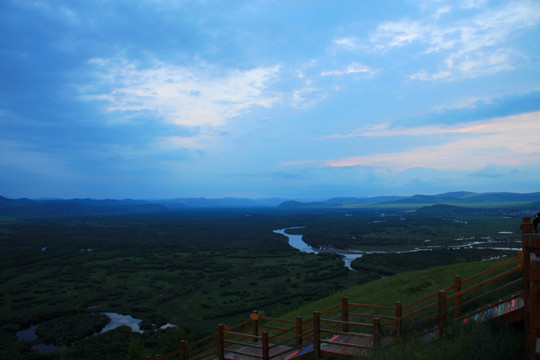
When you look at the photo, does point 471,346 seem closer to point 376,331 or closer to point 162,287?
point 376,331

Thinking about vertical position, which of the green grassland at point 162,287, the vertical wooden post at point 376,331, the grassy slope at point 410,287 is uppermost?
the vertical wooden post at point 376,331

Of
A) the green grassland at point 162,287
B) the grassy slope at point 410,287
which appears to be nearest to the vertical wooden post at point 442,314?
the grassy slope at point 410,287

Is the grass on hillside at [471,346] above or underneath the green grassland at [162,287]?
above

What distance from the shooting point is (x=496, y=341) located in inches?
261

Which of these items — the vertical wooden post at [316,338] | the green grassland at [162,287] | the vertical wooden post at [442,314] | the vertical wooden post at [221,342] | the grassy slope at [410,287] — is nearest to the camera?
the vertical wooden post at [442,314]

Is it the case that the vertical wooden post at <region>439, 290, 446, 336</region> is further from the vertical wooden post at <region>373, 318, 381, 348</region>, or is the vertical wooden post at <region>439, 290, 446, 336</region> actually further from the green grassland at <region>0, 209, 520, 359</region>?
the green grassland at <region>0, 209, 520, 359</region>

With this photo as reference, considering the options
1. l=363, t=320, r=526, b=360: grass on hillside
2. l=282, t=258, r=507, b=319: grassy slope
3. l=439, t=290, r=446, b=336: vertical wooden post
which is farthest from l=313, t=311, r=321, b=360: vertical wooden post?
l=282, t=258, r=507, b=319: grassy slope

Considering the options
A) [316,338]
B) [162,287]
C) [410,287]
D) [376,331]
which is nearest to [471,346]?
[376,331]

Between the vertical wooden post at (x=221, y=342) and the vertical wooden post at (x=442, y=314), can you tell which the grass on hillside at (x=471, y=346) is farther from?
the vertical wooden post at (x=221, y=342)

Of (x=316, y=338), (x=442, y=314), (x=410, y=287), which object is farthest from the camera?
(x=410, y=287)

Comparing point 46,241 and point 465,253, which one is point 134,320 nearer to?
point 465,253

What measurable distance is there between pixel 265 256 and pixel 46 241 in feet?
210

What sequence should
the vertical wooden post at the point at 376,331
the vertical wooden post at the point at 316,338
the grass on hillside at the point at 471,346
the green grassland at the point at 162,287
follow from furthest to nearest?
the green grassland at the point at 162,287 → the vertical wooden post at the point at 316,338 → the vertical wooden post at the point at 376,331 → the grass on hillside at the point at 471,346

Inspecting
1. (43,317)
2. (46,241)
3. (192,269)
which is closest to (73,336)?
(43,317)
